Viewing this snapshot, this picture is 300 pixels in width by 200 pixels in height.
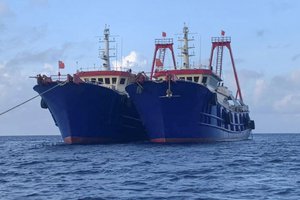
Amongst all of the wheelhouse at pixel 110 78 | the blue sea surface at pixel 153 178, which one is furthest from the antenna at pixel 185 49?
the blue sea surface at pixel 153 178

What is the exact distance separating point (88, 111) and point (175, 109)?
879 cm

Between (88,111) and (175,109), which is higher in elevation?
(88,111)

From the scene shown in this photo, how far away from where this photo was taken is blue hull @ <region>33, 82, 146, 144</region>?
5500cm

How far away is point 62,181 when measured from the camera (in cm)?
2714

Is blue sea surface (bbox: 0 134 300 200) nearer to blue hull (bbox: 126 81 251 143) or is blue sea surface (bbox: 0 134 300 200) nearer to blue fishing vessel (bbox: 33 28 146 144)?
blue hull (bbox: 126 81 251 143)

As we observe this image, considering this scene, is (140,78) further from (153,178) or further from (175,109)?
(153,178)

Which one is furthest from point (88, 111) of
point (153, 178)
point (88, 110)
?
point (153, 178)

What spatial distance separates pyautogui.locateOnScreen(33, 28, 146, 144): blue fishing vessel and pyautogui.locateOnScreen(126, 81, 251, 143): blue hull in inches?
120

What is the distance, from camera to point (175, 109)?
53.4 m

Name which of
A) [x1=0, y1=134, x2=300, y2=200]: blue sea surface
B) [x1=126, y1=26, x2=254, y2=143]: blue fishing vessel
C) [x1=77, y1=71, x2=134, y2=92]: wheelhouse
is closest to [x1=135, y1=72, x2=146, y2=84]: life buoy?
[x1=126, y1=26, x2=254, y2=143]: blue fishing vessel

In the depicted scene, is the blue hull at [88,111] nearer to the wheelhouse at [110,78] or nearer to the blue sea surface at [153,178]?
the wheelhouse at [110,78]

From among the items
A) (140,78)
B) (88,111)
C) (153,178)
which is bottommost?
A: (153,178)

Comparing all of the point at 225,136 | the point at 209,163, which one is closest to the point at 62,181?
the point at 209,163

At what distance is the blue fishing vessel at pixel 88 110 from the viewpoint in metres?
54.8
